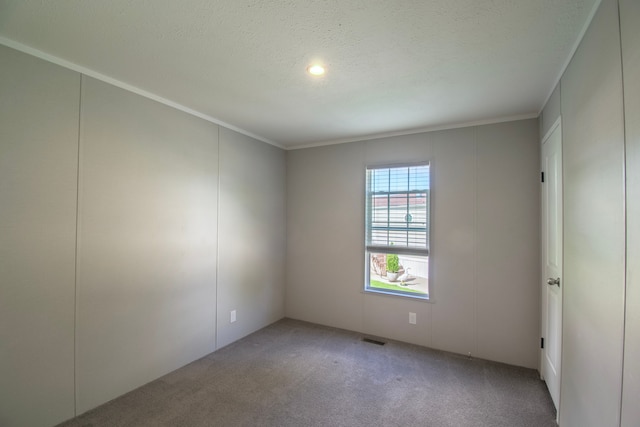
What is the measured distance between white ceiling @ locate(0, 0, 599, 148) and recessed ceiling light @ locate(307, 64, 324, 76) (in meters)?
0.05

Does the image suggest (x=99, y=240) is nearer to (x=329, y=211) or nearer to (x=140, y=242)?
(x=140, y=242)

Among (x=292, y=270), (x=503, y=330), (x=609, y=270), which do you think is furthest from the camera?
(x=292, y=270)

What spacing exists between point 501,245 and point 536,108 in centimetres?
135

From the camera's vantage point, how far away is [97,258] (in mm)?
2131

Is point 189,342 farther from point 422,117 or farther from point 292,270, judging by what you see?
point 422,117

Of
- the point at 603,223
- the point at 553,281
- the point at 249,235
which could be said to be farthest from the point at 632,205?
the point at 249,235

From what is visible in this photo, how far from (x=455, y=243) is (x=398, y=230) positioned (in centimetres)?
65

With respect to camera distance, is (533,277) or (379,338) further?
(379,338)

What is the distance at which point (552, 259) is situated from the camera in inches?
93.2

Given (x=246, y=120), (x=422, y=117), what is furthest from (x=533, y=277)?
(x=246, y=120)

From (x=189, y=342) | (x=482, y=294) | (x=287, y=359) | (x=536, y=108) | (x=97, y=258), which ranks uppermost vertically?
(x=536, y=108)

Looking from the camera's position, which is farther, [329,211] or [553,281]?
[329,211]

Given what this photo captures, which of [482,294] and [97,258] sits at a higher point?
[97,258]

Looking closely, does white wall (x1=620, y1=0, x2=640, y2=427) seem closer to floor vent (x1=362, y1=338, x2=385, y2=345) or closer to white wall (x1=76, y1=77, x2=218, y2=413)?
floor vent (x1=362, y1=338, x2=385, y2=345)
